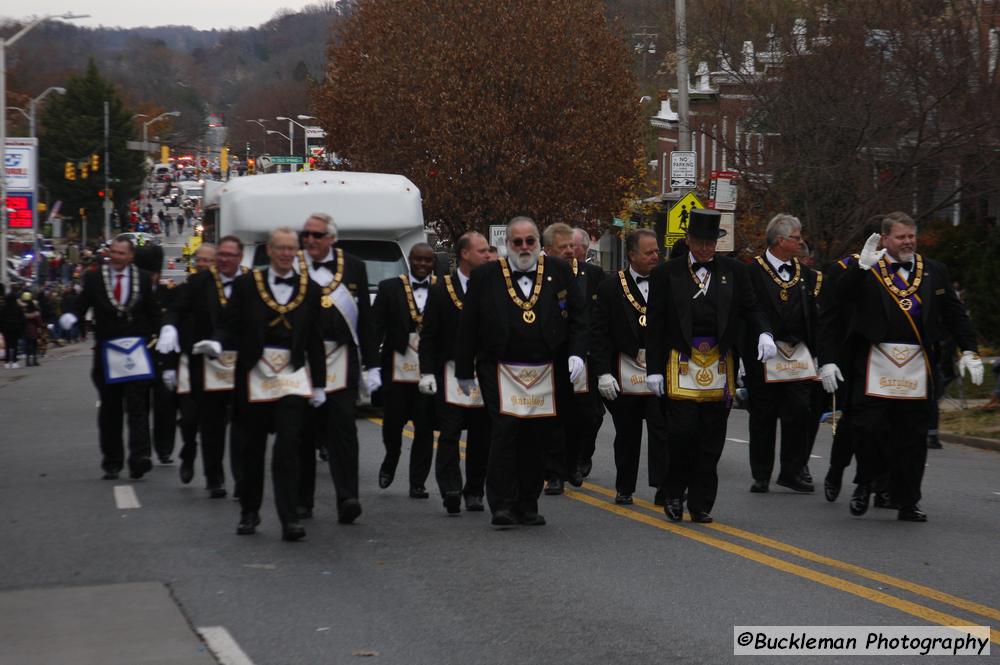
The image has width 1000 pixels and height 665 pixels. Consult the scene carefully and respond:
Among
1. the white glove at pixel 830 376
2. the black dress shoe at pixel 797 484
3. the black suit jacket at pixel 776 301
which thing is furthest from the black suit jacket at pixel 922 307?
the black dress shoe at pixel 797 484

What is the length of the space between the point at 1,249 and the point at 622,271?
1557 inches

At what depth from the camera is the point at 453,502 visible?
1103cm

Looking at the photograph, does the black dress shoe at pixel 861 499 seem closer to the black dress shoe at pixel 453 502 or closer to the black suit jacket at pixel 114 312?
the black dress shoe at pixel 453 502

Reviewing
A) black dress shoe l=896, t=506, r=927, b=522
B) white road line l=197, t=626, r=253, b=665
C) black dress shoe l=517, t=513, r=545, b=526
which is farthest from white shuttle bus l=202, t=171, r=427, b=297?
white road line l=197, t=626, r=253, b=665

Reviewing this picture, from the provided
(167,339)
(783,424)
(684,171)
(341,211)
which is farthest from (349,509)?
(684,171)

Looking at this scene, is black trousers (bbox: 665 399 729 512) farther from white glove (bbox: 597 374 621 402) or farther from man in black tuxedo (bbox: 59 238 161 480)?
man in black tuxedo (bbox: 59 238 161 480)

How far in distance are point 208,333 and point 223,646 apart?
18.5 feet

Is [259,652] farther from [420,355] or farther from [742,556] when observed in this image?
[420,355]

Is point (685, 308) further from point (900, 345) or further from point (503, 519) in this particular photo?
point (503, 519)

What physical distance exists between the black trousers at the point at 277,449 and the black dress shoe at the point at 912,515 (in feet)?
13.4

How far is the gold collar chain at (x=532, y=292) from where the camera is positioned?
10.2m

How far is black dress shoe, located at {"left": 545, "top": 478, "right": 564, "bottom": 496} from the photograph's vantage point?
40.1ft

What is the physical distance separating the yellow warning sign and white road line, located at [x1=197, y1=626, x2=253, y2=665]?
20.3 metres

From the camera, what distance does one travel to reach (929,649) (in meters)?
6.92
